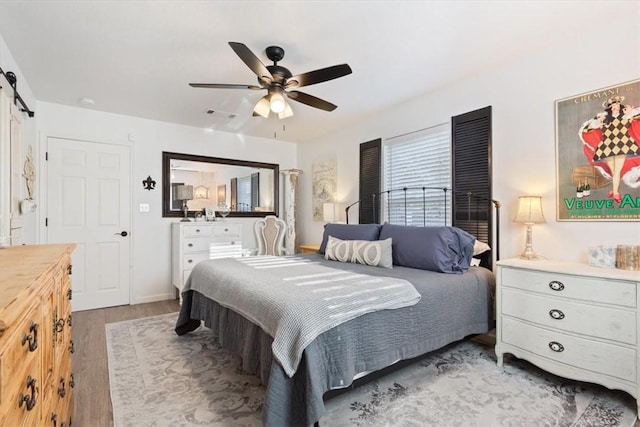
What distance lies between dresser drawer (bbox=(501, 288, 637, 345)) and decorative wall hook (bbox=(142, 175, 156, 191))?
4.29 m

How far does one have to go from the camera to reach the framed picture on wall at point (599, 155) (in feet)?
7.25

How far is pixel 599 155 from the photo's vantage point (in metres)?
2.35

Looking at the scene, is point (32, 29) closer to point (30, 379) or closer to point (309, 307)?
point (30, 379)

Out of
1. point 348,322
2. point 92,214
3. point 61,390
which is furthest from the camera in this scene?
point 92,214

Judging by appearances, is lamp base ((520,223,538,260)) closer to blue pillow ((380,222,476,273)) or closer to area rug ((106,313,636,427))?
blue pillow ((380,222,476,273))

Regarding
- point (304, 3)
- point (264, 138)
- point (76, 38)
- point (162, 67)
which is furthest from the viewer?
point (264, 138)

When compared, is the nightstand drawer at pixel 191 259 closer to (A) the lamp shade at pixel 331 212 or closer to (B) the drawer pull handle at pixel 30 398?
(A) the lamp shade at pixel 331 212

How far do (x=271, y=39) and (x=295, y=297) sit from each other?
6.20 ft

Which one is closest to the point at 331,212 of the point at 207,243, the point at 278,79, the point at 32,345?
the point at 207,243

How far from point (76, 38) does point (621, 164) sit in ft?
13.3

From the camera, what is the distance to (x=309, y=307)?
167 cm

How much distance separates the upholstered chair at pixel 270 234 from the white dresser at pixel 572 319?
3167mm

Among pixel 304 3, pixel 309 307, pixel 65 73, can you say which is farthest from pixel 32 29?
pixel 309 307

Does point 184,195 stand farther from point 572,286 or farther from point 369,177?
point 572,286
